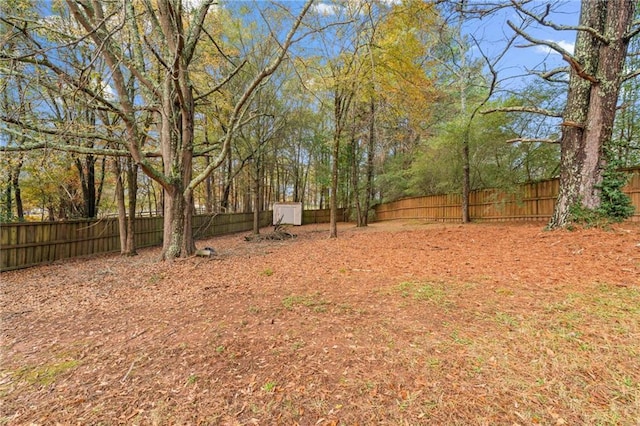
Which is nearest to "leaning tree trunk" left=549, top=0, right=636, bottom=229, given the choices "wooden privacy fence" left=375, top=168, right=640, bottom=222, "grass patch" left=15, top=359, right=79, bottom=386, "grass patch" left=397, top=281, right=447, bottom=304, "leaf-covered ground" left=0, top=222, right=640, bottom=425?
"wooden privacy fence" left=375, top=168, right=640, bottom=222

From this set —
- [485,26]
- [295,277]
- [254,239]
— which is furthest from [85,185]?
[485,26]

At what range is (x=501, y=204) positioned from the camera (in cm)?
1012

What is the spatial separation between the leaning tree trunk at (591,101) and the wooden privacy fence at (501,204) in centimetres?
111

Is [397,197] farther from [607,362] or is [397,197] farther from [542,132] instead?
[607,362]

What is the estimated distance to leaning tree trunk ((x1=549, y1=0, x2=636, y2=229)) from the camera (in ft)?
17.7

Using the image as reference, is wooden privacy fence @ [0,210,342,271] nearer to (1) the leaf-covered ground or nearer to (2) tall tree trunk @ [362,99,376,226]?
(1) the leaf-covered ground

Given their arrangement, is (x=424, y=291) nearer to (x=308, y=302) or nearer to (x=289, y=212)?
(x=308, y=302)

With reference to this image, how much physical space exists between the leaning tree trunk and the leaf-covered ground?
168cm

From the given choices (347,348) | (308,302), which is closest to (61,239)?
(308,302)

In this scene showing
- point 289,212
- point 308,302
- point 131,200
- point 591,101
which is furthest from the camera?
point 289,212

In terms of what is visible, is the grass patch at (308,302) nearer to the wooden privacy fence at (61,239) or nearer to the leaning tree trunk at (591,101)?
the leaning tree trunk at (591,101)

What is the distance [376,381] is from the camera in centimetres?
181

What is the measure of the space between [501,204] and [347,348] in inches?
406

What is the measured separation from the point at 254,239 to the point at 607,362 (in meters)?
9.99
